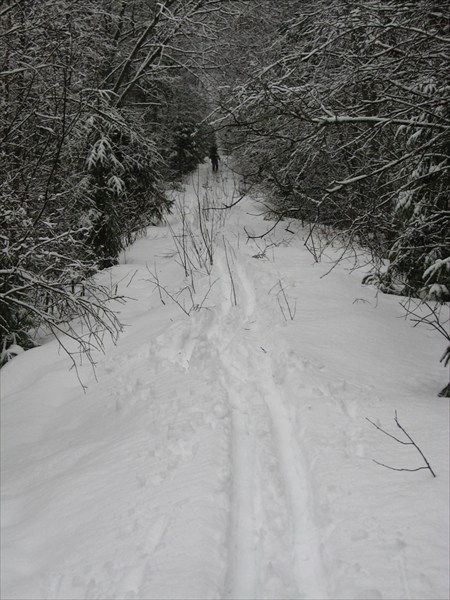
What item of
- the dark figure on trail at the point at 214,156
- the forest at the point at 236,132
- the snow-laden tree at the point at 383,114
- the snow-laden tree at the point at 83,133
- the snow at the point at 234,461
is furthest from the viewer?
the dark figure on trail at the point at 214,156

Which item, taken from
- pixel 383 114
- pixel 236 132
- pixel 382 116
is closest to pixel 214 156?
pixel 383 114

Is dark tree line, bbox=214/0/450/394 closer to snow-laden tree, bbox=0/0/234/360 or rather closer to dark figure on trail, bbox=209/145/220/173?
snow-laden tree, bbox=0/0/234/360

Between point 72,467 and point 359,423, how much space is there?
2.45m

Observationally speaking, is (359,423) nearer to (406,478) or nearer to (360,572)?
(406,478)

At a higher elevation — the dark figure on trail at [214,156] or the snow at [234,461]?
the dark figure on trail at [214,156]

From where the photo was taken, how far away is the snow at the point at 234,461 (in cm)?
239

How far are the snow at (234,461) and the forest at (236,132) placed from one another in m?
0.71

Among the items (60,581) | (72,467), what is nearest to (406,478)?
(60,581)

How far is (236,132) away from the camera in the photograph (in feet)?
11.1

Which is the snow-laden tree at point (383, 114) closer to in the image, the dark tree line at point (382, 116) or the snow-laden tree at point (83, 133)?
the dark tree line at point (382, 116)

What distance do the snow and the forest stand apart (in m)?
0.71

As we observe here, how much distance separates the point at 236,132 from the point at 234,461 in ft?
8.47

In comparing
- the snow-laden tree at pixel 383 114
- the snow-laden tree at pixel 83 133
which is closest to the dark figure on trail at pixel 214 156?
the snow-laden tree at pixel 83 133

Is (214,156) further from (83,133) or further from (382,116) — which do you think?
(382,116)
